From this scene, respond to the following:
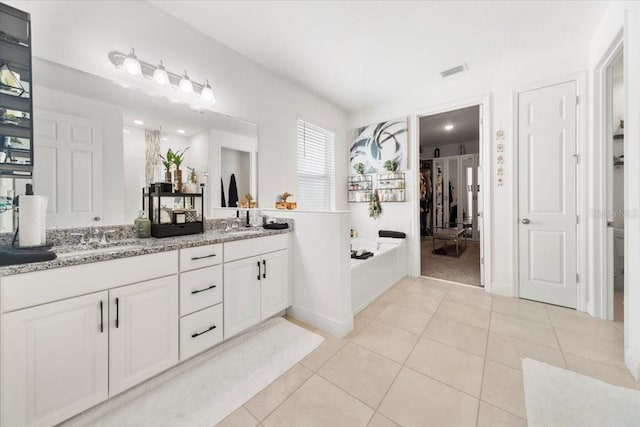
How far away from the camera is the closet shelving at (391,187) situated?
356 centimetres

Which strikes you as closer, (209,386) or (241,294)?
(209,386)

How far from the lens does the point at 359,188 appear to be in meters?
4.03

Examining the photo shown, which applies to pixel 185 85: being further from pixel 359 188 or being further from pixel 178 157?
pixel 359 188

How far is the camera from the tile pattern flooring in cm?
129

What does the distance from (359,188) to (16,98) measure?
359cm

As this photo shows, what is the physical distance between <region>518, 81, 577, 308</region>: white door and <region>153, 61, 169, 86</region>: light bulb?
356 cm

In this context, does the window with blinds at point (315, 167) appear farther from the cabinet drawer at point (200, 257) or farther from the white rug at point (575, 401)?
the white rug at point (575, 401)

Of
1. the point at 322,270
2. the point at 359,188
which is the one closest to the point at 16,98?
the point at 322,270

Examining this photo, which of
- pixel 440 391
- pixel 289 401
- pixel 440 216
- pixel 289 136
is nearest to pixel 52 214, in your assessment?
pixel 289 401

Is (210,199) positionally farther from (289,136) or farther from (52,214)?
(289,136)

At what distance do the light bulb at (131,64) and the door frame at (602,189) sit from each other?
3849 millimetres

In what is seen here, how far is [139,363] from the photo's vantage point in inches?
54.0

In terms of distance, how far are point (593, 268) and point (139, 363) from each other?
12.3 ft

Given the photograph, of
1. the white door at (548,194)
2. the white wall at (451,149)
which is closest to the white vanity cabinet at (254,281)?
the white door at (548,194)
